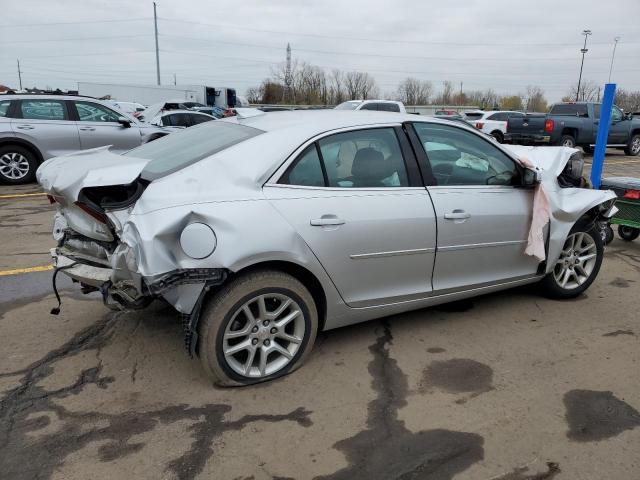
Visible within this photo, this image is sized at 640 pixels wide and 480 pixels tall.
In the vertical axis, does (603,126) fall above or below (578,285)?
above

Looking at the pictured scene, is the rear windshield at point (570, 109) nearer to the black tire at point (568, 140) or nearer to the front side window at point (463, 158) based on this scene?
the black tire at point (568, 140)

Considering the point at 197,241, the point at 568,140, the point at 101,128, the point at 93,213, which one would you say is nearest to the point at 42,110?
the point at 101,128

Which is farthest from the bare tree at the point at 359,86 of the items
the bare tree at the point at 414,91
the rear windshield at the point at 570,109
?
the rear windshield at the point at 570,109

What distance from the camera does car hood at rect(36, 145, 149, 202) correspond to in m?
3.12

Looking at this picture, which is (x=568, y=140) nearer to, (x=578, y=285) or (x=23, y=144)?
(x=578, y=285)

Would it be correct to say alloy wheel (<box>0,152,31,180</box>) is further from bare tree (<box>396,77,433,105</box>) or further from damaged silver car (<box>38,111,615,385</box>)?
bare tree (<box>396,77,433,105</box>)

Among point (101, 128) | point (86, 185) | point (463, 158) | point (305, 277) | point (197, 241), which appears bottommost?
point (305, 277)

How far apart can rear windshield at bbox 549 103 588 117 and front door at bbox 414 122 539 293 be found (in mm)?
16090

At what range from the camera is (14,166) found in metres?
10.2

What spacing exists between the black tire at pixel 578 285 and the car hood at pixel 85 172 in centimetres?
337

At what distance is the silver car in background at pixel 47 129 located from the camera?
32.5 feet

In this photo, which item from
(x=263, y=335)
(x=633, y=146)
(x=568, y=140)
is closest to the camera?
(x=263, y=335)

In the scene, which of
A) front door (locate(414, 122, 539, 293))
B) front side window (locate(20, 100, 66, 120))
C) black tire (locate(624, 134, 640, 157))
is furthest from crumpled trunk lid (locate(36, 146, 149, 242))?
black tire (locate(624, 134, 640, 157))

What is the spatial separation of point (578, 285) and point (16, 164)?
10038 millimetres
